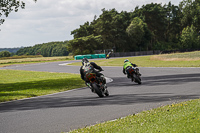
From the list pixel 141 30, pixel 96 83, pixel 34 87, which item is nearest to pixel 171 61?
pixel 34 87

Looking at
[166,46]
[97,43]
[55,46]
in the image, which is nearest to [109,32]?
[97,43]

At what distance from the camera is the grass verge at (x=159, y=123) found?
542 cm

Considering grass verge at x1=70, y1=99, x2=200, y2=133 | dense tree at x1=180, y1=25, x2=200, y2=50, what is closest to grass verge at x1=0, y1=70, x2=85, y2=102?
grass verge at x1=70, y1=99, x2=200, y2=133

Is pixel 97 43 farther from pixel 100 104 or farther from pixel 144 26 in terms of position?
pixel 100 104

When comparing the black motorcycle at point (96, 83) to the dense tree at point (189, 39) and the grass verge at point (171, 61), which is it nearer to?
A: the grass verge at point (171, 61)

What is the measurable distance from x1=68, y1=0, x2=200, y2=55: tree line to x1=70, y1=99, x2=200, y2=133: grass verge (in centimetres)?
7588

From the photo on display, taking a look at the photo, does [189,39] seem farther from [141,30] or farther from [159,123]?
[159,123]

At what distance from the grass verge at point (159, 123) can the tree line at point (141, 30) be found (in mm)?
75881

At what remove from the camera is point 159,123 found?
5.96 m

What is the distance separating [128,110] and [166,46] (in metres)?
101

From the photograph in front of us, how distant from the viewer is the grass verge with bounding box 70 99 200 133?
5.42 metres

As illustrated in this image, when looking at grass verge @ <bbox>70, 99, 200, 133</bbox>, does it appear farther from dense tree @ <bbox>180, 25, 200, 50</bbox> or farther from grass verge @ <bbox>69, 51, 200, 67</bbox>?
dense tree @ <bbox>180, 25, 200, 50</bbox>

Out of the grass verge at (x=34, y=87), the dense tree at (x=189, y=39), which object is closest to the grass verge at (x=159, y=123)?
the grass verge at (x=34, y=87)

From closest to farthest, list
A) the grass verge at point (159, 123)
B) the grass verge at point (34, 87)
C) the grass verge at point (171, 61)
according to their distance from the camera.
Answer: the grass verge at point (159, 123) < the grass verge at point (34, 87) < the grass verge at point (171, 61)
